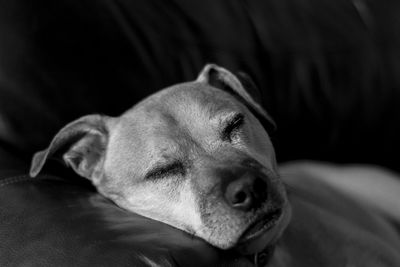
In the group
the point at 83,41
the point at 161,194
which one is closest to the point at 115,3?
the point at 83,41

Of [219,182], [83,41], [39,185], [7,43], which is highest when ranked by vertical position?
[7,43]

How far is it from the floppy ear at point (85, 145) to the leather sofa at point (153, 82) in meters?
0.05

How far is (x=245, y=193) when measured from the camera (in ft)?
4.82

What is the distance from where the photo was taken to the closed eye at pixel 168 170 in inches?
67.0

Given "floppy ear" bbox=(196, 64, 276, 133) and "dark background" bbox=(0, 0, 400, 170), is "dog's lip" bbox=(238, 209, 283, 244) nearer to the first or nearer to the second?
"floppy ear" bbox=(196, 64, 276, 133)

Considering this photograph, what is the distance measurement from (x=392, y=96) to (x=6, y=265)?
2118 mm

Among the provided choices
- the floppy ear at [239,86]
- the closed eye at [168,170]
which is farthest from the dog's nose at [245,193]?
the floppy ear at [239,86]

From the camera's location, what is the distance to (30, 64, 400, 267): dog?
4.94 feet

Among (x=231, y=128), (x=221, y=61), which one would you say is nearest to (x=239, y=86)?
(x=231, y=128)

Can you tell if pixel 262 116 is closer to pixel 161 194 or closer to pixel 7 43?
pixel 161 194

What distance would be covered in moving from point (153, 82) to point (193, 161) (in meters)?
0.58

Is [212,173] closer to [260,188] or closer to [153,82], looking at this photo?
[260,188]

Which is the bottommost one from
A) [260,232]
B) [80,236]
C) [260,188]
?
[260,232]

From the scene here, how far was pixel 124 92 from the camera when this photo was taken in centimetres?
210
